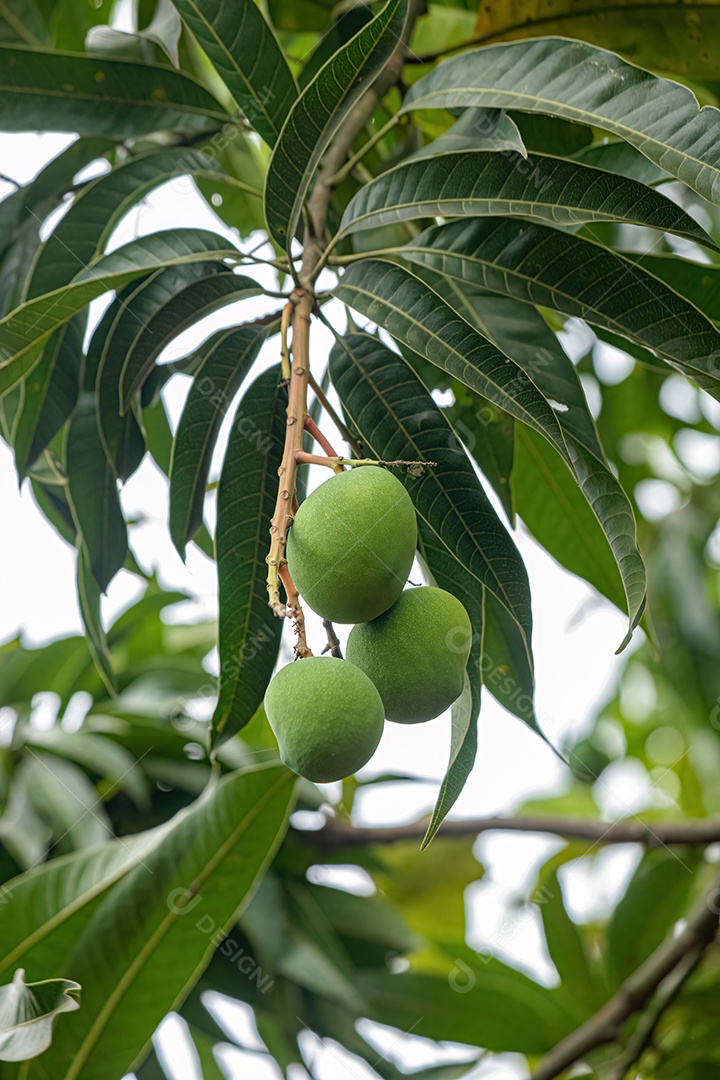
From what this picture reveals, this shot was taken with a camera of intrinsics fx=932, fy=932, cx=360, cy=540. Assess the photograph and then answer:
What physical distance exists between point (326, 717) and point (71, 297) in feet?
1.36

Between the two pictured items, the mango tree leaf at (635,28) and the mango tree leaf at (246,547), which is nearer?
the mango tree leaf at (246,547)

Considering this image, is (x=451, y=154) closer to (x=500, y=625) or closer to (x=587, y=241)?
(x=587, y=241)

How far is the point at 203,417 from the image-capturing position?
0.86 metres

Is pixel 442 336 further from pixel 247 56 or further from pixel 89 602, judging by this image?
pixel 89 602

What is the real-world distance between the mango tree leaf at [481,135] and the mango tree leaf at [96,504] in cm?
43

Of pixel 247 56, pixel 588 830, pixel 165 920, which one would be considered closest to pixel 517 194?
pixel 247 56

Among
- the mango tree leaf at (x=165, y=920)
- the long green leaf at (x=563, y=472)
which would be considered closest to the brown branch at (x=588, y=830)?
the mango tree leaf at (x=165, y=920)

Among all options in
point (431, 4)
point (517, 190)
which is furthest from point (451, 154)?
point (431, 4)

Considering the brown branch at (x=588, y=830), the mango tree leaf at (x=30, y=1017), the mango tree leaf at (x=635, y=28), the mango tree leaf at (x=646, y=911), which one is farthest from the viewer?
the mango tree leaf at (x=646, y=911)

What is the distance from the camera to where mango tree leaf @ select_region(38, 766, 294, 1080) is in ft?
3.57

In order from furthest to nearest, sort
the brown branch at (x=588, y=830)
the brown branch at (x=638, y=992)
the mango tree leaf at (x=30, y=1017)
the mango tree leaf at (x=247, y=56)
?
the brown branch at (x=588, y=830) < the brown branch at (x=638, y=992) < the mango tree leaf at (x=247, y=56) < the mango tree leaf at (x=30, y=1017)

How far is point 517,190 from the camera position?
70 cm

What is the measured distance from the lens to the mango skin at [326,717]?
0.55 m

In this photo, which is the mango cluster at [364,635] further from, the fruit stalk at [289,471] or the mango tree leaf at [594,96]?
the mango tree leaf at [594,96]
